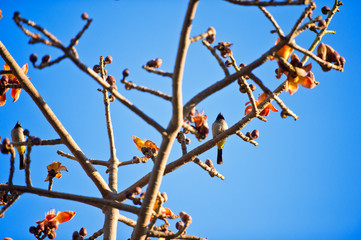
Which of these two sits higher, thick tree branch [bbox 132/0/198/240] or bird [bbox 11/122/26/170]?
bird [bbox 11/122/26/170]

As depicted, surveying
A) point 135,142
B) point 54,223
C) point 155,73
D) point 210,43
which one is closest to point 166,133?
point 155,73

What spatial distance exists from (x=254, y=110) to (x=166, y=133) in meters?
0.81

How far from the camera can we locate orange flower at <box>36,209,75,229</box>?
3.28m

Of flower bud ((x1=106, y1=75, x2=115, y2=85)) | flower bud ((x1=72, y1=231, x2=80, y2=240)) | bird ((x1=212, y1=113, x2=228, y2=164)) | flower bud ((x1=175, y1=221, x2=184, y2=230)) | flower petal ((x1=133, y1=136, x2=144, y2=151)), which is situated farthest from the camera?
bird ((x1=212, y1=113, x2=228, y2=164))

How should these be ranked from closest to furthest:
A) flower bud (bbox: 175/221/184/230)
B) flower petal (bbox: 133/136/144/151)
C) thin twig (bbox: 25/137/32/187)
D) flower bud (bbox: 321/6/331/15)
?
1. thin twig (bbox: 25/137/32/187)
2. flower bud (bbox: 175/221/184/230)
3. flower bud (bbox: 321/6/331/15)
4. flower petal (bbox: 133/136/144/151)

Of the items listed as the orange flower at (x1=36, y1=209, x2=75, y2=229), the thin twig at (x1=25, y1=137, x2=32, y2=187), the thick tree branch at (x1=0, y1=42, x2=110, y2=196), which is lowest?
the thin twig at (x1=25, y1=137, x2=32, y2=187)

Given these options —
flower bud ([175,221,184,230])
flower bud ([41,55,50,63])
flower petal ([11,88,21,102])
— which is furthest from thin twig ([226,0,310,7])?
flower petal ([11,88,21,102])

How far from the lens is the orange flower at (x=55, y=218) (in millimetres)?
3281

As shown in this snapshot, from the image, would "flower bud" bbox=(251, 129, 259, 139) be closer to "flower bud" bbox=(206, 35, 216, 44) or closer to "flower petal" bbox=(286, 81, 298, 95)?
"flower petal" bbox=(286, 81, 298, 95)

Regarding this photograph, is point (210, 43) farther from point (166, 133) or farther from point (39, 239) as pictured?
point (39, 239)

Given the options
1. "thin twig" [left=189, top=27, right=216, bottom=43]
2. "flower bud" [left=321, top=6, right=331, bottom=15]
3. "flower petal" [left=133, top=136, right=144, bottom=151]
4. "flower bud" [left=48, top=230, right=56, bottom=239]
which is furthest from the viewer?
"flower petal" [left=133, top=136, right=144, bottom=151]

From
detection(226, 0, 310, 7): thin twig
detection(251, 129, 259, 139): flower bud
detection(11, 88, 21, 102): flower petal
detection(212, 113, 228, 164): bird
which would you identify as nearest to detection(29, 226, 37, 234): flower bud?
detection(11, 88, 21, 102): flower petal

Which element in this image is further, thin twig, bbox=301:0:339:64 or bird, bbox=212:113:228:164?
bird, bbox=212:113:228:164

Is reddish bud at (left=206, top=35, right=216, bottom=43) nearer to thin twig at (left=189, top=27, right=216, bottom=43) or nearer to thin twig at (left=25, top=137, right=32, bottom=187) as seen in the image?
thin twig at (left=189, top=27, right=216, bottom=43)
